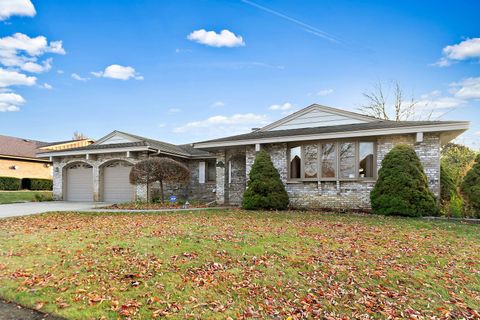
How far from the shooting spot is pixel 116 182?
674 inches

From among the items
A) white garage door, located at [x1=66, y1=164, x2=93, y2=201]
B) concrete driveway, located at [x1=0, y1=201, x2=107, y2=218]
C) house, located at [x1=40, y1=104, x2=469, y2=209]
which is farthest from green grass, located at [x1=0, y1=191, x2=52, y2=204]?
concrete driveway, located at [x1=0, y1=201, x2=107, y2=218]

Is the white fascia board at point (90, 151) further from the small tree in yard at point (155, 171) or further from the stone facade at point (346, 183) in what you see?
the stone facade at point (346, 183)

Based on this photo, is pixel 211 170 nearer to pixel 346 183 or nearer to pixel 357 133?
pixel 346 183

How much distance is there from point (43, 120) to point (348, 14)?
24090 mm

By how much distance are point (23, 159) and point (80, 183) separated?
1054 cm

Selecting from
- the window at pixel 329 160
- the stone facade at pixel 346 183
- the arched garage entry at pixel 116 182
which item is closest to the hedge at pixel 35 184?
the arched garage entry at pixel 116 182

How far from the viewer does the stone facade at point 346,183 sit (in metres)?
10.6

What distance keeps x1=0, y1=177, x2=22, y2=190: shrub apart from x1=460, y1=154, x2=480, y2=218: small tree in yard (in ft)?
A: 93.1

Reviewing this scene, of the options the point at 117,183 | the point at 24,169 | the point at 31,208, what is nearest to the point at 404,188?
the point at 117,183

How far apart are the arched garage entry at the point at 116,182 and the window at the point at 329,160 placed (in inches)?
431

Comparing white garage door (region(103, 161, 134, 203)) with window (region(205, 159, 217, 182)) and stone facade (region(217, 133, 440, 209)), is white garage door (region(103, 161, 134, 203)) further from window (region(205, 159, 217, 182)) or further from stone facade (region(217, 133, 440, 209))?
stone facade (region(217, 133, 440, 209))

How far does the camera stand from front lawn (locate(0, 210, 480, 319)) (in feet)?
10.9

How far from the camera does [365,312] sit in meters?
3.28

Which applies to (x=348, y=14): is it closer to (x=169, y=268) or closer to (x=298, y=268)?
(x=298, y=268)
